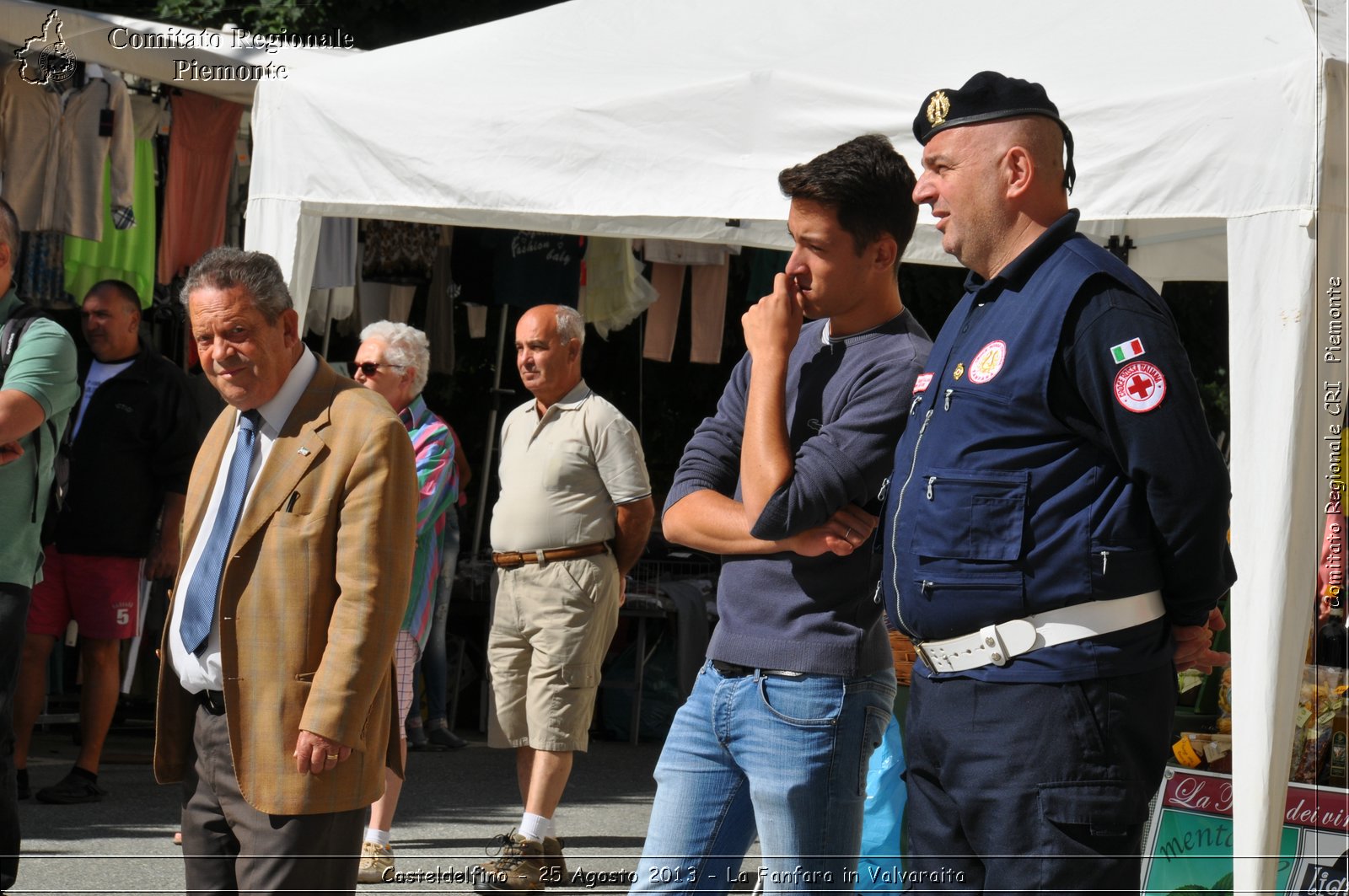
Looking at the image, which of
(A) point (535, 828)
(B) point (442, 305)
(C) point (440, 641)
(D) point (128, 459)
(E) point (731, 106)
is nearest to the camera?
(E) point (731, 106)

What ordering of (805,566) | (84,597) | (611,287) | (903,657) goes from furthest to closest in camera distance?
(611,287) < (84,597) < (903,657) < (805,566)

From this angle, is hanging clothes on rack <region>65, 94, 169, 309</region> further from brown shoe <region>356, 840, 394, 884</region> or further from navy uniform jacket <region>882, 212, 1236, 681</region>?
navy uniform jacket <region>882, 212, 1236, 681</region>

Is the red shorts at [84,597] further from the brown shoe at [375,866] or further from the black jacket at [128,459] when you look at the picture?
the brown shoe at [375,866]

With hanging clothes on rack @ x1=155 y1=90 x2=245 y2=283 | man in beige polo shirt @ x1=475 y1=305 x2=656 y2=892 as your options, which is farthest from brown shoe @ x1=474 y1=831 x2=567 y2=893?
hanging clothes on rack @ x1=155 y1=90 x2=245 y2=283

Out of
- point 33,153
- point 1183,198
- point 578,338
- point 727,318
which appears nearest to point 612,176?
point 578,338

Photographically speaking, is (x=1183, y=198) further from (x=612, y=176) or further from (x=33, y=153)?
(x=33, y=153)

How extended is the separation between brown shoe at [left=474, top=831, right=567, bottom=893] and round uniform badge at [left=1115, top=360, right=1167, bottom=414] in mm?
3686

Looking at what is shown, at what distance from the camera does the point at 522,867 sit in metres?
5.35

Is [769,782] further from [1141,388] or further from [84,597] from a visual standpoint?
[84,597]

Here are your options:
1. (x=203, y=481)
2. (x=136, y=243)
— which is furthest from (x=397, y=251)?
(x=203, y=481)

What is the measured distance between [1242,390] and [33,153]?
5799 millimetres

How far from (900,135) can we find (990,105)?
2025 millimetres

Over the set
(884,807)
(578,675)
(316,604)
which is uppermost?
(316,604)

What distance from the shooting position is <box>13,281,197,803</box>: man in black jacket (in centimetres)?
663
